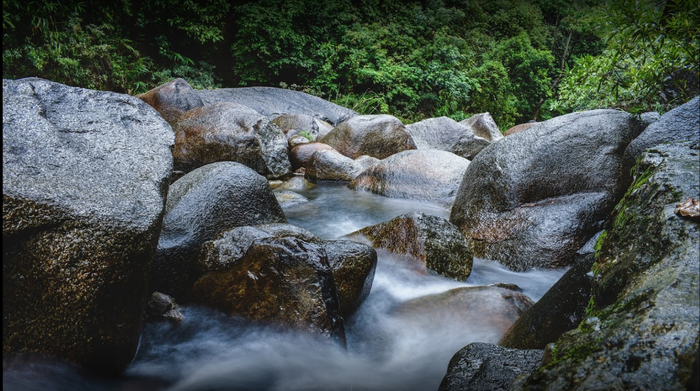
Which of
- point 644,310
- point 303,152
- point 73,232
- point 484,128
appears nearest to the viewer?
point 644,310

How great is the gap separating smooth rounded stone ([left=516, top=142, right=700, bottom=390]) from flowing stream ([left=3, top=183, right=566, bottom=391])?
68.9 inches

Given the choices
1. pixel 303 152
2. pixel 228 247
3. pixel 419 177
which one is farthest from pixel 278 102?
pixel 228 247

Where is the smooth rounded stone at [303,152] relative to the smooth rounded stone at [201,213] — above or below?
below

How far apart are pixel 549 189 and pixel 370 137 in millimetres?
6075

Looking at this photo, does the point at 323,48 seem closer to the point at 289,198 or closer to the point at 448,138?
the point at 448,138

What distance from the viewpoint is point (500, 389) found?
5.74 feet

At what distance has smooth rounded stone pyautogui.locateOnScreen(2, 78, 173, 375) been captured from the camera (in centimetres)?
215

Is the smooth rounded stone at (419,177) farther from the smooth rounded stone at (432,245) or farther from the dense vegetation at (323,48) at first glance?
the dense vegetation at (323,48)

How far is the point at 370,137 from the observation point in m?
10.6

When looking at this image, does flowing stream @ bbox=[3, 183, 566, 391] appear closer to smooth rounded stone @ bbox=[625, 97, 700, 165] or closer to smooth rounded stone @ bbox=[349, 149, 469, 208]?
smooth rounded stone @ bbox=[625, 97, 700, 165]

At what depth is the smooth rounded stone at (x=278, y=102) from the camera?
13924mm

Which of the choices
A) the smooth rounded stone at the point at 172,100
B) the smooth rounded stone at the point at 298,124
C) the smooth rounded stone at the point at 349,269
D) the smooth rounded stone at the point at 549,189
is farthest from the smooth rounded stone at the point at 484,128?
the smooth rounded stone at the point at 349,269

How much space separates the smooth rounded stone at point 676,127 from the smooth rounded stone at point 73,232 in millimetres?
Answer: 4384

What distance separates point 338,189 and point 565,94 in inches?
188
